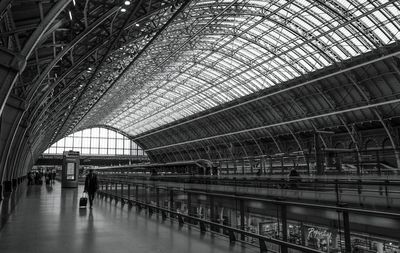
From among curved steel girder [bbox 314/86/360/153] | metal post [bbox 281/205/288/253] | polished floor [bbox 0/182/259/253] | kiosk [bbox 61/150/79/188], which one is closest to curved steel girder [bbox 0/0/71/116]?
polished floor [bbox 0/182/259/253]

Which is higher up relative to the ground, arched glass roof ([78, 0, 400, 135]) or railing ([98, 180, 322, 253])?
arched glass roof ([78, 0, 400, 135])

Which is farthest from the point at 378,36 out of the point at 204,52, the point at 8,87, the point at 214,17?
the point at 8,87

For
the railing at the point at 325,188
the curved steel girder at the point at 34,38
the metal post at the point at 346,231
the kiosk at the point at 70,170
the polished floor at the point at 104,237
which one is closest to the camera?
the metal post at the point at 346,231

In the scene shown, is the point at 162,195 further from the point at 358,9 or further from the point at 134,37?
the point at 358,9

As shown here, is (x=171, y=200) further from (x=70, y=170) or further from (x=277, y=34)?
(x=277, y=34)

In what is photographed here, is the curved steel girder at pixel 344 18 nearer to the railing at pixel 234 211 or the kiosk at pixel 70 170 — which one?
the railing at pixel 234 211

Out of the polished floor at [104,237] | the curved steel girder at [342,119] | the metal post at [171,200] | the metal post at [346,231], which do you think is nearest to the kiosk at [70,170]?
the polished floor at [104,237]

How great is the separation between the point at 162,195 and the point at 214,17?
26183 mm

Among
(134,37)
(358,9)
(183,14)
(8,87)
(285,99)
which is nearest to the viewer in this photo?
(8,87)

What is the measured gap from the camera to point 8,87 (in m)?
11.8

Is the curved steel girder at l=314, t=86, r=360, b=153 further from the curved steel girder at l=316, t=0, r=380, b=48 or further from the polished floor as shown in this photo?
the polished floor

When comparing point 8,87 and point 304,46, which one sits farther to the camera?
point 304,46

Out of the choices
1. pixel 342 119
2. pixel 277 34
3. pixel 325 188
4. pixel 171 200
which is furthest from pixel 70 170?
pixel 342 119

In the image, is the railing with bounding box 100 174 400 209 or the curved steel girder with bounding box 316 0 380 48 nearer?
the railing with bounding box 100 174 400 209
